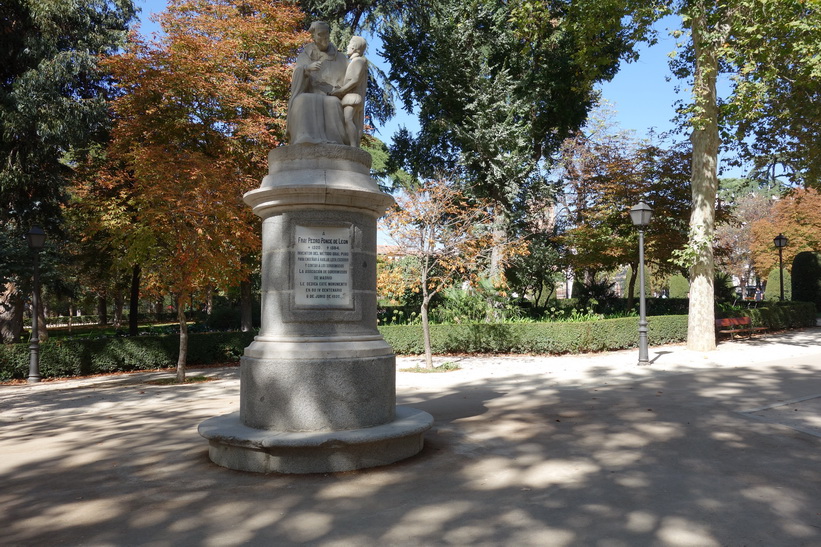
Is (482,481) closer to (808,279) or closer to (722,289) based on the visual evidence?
(722,289)

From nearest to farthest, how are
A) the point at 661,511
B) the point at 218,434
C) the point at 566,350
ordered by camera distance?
the point at 661,511, the point at 218,434, the point at 566,350

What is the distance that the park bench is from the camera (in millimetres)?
19548

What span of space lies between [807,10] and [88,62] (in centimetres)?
2131

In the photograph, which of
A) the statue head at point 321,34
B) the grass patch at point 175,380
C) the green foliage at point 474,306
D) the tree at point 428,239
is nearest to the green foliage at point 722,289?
the green foliage at point 474,306

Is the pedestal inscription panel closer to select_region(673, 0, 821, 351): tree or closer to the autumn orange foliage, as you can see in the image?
select_region(673, 0, 821, 351): tree

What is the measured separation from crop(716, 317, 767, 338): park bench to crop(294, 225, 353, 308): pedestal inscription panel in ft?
56.8

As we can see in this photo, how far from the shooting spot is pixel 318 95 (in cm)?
671

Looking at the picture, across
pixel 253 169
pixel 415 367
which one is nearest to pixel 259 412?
pixel 415 367

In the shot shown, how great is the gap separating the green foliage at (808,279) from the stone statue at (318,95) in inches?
1353

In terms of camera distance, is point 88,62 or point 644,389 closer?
point 644,389

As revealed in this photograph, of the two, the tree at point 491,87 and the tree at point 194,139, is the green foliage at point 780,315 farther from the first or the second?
the tree at point 194,139

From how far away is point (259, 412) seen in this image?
19.4 ft

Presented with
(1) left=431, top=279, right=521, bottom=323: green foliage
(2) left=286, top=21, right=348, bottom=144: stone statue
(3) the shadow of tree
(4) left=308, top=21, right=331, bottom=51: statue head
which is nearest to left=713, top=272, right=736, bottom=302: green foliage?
(1) left=431, top=279, right=521, bottom=323: green foliage

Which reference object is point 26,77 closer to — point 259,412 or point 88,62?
point 88,62
